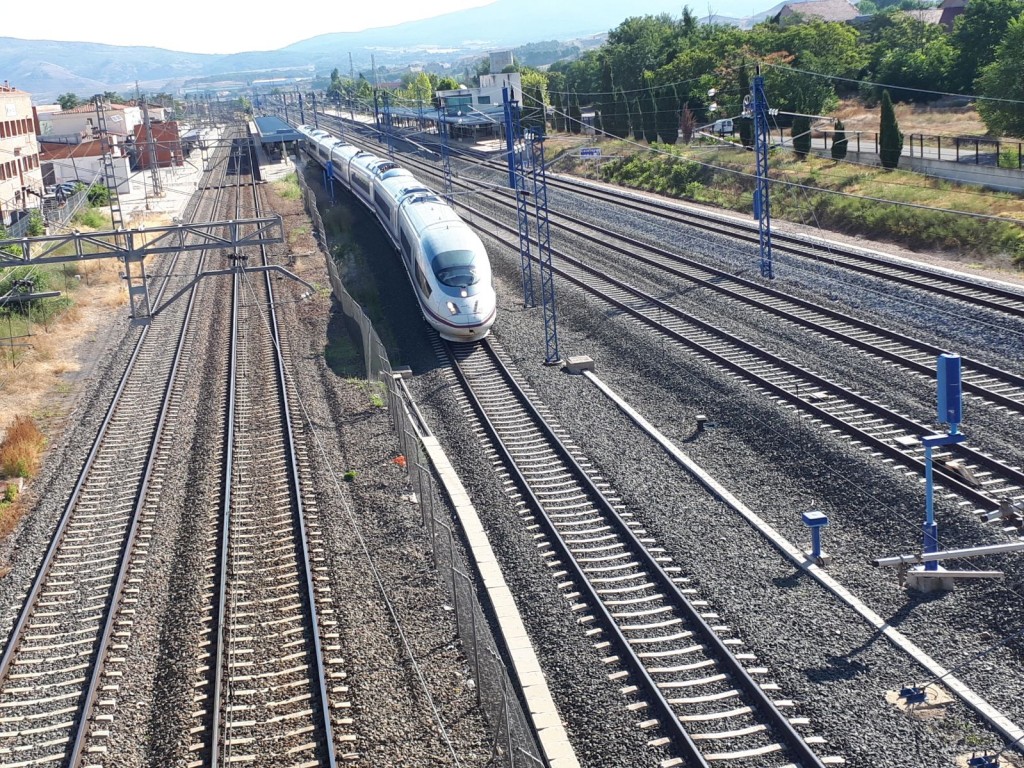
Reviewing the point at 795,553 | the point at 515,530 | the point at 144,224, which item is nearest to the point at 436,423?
the point at 515,530

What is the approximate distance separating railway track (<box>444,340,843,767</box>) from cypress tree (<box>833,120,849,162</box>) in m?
31.8

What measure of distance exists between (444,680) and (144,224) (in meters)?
45.9

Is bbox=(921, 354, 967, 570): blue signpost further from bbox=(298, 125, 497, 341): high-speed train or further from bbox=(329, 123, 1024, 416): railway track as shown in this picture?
bbox=(298, 125, 497, 341): high-speed train

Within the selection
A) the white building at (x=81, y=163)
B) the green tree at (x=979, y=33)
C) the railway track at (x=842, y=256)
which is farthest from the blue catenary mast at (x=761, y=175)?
the white building at (x=81, y=163)

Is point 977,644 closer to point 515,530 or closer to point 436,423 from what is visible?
point 515,530

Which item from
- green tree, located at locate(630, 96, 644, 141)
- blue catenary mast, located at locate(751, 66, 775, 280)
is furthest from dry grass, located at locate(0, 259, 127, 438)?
green tree, located at locate(630, 96, 644, 141)

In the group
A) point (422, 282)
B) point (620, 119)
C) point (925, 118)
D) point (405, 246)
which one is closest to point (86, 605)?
point (422, 282)

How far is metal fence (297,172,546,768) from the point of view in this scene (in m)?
9.73

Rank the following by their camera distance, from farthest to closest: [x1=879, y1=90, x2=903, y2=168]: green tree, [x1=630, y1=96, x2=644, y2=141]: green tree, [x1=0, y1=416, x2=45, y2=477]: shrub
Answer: [x1=630, y1=96, x2=644, y2=141]: green tree, [x1=879, y1=90, x2=903, y2=168]: green tree, [x1=0, y1=416, x2=45, y2=477]: shrub

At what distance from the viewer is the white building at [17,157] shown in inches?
2263

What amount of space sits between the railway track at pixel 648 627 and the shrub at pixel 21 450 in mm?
8818

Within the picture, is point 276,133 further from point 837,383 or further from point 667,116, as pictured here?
point 837,383

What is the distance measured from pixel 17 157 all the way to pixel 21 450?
49532mm

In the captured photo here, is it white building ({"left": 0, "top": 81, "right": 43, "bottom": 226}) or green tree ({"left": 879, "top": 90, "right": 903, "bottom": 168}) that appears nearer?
green tree ({"left": 879, "top": 90, "right": 903, "bottom": 168})
